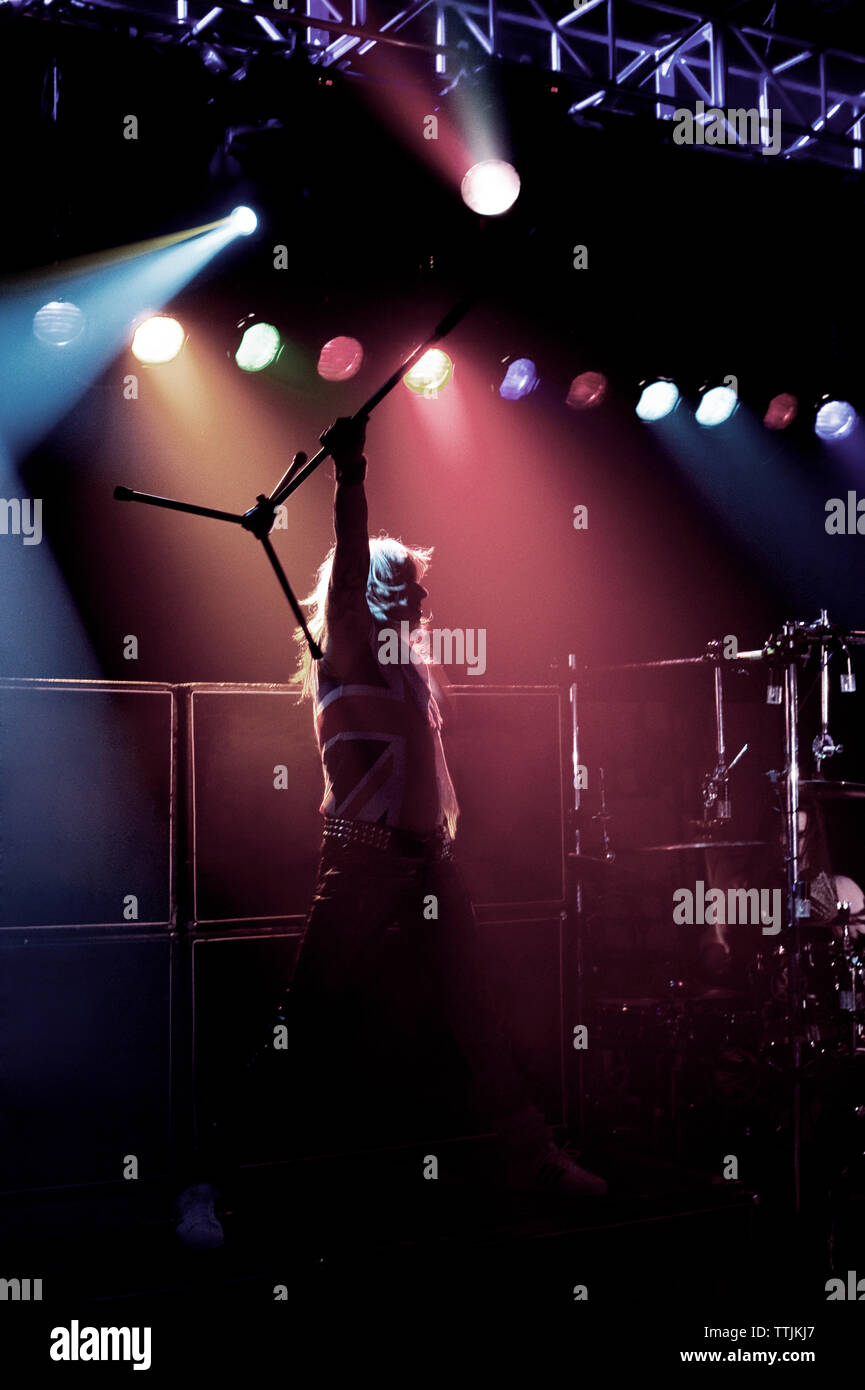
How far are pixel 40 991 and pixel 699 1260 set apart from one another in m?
2.14

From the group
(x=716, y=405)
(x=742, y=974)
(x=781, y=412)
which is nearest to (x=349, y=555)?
(x=742, y=974)

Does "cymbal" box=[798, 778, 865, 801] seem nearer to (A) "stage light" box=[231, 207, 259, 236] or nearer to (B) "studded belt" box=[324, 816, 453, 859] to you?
(B) "studded belt" box=[324, 816, 453, 859]

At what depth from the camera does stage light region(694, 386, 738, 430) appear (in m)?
6.01

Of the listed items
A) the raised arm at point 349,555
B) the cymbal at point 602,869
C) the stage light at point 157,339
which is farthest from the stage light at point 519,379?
the raised arm at point 349,555

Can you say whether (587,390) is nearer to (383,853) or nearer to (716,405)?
(716,405)

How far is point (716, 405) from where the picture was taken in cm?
606

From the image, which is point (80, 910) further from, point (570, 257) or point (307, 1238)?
point (570, 257)

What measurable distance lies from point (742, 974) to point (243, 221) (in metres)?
3.79

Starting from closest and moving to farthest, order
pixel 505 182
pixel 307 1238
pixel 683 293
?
pixel 307 1238, pixel 505 182, pixel 683 293

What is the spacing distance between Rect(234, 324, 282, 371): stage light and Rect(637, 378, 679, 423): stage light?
1.76 m

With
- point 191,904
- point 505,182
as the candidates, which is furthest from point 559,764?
point 505,182

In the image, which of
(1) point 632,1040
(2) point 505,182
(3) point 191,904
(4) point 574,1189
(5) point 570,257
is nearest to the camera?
(4) point 574,1189

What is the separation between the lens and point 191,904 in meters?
4.22

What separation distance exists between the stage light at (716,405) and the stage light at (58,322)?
2.94 meters
